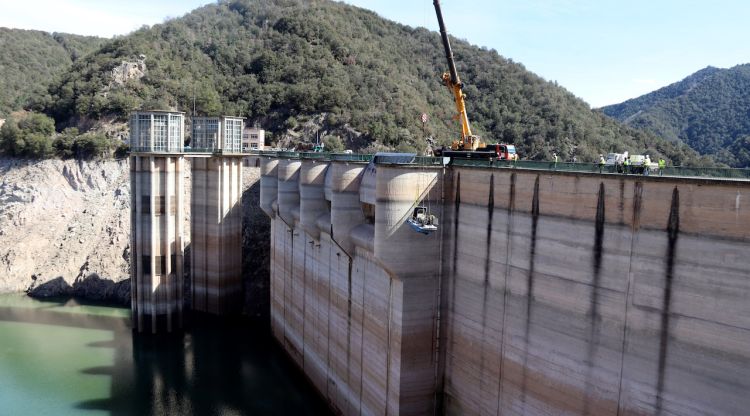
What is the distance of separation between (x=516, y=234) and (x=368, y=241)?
6.49m

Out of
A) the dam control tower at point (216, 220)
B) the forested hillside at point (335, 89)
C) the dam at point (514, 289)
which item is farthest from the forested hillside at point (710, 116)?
the dam at point (514, 289)

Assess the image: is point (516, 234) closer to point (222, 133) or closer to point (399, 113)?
point (222, 133)

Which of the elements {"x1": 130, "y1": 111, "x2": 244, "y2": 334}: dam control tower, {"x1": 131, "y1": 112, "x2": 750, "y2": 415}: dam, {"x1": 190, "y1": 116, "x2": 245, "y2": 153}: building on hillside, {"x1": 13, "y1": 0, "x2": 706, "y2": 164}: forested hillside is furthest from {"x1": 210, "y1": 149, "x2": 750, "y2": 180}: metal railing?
{"x1": 13, "y1": 0, "x2": 706, "y2": 164}: forested hillside

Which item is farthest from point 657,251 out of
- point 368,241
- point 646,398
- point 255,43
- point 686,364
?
point 255,43

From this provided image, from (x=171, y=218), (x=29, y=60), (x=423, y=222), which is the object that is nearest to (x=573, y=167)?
(x=423, y=222)

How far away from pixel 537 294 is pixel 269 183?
2251 centimetres

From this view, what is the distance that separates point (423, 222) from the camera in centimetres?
1878

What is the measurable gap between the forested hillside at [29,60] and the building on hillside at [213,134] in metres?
39.5

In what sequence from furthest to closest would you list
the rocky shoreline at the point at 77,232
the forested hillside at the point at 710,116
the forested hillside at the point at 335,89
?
the forested hillside at the point at 710,116 → the forested hillside at the point at 335,89 → the rocky shoreline at the point at 77,232

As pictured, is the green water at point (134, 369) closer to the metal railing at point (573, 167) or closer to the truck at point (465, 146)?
the metal railing at point (573, 167)

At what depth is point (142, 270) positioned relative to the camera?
1409 inches

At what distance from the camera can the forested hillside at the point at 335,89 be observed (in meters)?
62.7

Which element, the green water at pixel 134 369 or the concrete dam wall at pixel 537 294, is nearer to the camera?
the concrete dam wall at pixel 537 294

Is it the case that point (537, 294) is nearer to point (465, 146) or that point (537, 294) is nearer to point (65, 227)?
point (465, 146)
